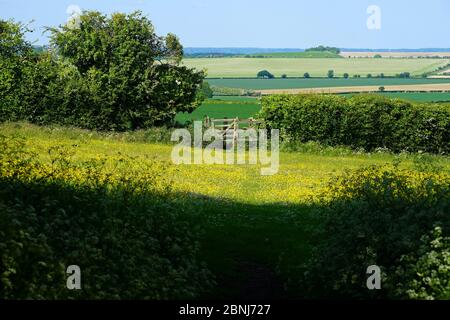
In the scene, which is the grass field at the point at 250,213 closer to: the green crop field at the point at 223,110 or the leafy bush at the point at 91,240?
the leafy bush at the point at 91,240

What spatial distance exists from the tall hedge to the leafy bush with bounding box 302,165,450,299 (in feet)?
87.3

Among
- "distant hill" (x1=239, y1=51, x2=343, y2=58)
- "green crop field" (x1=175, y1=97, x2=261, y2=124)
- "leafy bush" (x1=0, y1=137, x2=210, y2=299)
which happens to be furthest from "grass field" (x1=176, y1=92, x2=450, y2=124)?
"distant hill" (x1=239, y1=51, x2=343, y2=58)

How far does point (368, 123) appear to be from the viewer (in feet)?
136

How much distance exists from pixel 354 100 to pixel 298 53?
417 feet

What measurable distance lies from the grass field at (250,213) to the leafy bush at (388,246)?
2.70ft

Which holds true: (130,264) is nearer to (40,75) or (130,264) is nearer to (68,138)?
(68,138)

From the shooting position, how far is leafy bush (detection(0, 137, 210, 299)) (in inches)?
412

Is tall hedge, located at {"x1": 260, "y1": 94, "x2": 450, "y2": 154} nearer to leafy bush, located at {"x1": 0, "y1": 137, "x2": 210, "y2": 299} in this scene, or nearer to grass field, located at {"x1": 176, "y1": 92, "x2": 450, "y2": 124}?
grass field, located at {"x1": 176, "y1": 92, "x2": 450, "y2": 124}

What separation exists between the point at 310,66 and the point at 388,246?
140131mm

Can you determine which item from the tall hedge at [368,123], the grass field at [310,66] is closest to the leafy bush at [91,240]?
the tall hedge at [368,123]

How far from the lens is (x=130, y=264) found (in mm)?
12117

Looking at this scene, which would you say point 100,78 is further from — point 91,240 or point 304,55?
point 304,55

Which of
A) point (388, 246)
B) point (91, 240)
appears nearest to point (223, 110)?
point (388, 246)

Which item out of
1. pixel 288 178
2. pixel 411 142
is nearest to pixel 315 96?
pixel 411 142
